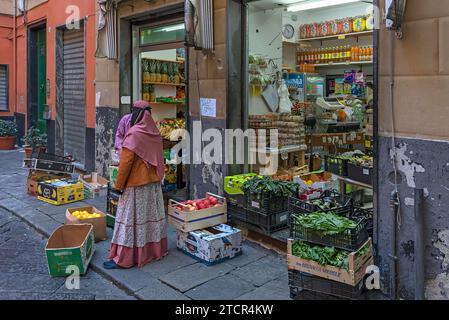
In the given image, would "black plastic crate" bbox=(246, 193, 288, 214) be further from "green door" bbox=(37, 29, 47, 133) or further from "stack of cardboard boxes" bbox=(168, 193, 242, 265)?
"green door" bbox=(37, 29, 47, 133)

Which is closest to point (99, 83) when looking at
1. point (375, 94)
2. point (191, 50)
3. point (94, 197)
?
point (94, 197)

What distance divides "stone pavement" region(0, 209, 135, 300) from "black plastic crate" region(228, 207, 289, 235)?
1.74 m

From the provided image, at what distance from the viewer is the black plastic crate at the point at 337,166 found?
5496 mm

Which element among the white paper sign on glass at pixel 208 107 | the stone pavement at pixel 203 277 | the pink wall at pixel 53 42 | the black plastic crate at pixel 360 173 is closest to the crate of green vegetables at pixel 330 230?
the stone pavement at pixel 203 277

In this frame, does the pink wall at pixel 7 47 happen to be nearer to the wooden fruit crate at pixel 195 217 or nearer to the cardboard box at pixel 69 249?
the cardboard box at pixel 69 249

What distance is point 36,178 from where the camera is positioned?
27.5 feet

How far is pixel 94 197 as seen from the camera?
8086 millimetres

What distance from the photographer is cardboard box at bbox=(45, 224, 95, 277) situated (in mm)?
4629

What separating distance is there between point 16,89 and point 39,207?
8993mm

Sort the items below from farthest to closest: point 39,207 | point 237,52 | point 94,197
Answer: point 94,197
point 39,207
point 237,52

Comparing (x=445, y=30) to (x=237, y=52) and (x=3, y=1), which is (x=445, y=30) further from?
(x=3, y=1)

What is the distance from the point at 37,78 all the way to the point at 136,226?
10.6 meters

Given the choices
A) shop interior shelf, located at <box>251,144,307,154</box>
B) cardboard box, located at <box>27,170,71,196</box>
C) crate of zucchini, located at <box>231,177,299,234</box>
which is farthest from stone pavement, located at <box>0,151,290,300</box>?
cardboard box, located at <box>27,170,71,196</box>

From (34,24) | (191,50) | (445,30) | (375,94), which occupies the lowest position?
(375,94)
